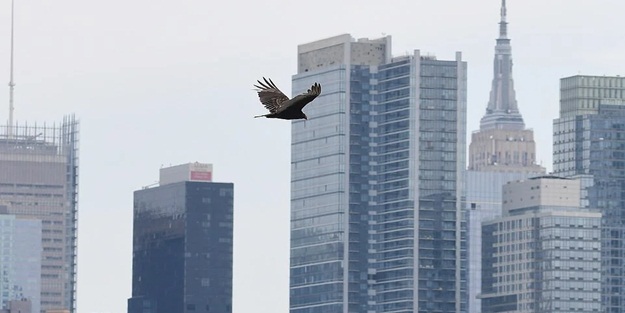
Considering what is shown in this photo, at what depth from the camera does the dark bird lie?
47.8 m

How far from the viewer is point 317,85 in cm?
4841

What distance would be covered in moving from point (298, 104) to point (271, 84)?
2.49 feet

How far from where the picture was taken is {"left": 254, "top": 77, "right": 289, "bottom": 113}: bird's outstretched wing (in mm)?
48781

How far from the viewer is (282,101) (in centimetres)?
4888

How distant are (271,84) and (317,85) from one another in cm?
85

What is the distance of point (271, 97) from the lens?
49156 millimetres

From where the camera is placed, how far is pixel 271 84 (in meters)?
48.6

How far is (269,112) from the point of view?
159ft

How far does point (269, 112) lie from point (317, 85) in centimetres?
102

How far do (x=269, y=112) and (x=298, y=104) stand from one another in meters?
0.70

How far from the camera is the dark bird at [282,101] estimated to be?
1884 inches

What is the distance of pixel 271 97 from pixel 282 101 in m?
0.36

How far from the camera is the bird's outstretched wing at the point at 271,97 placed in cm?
4878
